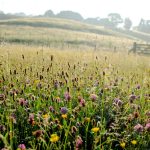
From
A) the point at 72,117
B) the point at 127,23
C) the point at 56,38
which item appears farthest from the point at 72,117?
the point at 127,23

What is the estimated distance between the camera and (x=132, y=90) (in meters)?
4.91

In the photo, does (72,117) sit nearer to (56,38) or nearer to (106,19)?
(56,38)

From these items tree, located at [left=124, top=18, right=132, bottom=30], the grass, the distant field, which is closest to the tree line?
tree, located at [left=124, top=18, right=132, bottom=30]

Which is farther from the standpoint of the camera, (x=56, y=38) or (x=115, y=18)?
(x=115, y=18)

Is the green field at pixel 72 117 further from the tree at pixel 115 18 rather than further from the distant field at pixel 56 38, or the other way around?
the tree at pixel 115 18

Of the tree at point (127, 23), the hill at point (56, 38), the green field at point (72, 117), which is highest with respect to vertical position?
the green field at point (72, 117)

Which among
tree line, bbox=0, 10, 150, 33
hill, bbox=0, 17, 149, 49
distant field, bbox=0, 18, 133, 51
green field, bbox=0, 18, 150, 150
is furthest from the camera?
tree line, bbox=0, 10, 150, 33

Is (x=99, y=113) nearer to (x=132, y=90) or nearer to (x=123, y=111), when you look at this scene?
(x=123, y=111)

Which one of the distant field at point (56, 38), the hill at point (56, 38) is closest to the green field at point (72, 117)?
the hill at point (56, 38)

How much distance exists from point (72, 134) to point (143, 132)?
0.78m

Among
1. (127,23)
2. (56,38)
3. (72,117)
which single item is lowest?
(127,23)

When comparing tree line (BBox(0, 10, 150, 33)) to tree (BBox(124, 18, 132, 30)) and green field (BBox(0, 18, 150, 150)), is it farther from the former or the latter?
green field (BBox(0, 18, 150, 150))

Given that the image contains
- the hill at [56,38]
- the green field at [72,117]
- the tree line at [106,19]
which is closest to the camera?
the green field at [72,117]

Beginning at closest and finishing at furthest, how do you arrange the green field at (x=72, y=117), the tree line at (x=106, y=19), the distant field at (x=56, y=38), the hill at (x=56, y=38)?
the green field at (x=72, y=117), the distant field at (x=56, y=38), the hill at (x=56, y=38), the tree line at (x=106, y=19)
